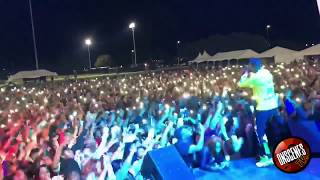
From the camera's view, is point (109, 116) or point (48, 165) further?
point (109, 116)

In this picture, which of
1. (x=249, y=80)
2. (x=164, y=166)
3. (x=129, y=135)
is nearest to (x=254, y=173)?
(x=249, y=80)

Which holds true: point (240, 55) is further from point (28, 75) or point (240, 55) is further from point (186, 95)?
point (186, 95)

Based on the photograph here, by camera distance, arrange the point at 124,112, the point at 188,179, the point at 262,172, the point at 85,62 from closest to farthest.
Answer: the point at 188,179 < the point at 262,172 < the point at 124,112 < the point at 85,62

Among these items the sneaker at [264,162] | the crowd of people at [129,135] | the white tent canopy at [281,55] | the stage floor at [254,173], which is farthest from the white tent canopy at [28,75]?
the sneaker at [264,162]

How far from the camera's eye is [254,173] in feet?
27.7

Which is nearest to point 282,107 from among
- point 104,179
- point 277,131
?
point 277,131

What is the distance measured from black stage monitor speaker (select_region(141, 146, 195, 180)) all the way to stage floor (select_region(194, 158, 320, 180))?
911mm

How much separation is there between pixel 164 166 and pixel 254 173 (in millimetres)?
1757

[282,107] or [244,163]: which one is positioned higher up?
[282,107]

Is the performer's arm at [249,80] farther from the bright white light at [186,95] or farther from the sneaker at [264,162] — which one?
the bright white light at [186,95]

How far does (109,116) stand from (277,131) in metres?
3.95

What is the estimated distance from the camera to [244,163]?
364 inches

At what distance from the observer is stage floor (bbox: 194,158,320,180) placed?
802 centimetres

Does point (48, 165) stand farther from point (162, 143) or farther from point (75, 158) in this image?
point (162, 143)
